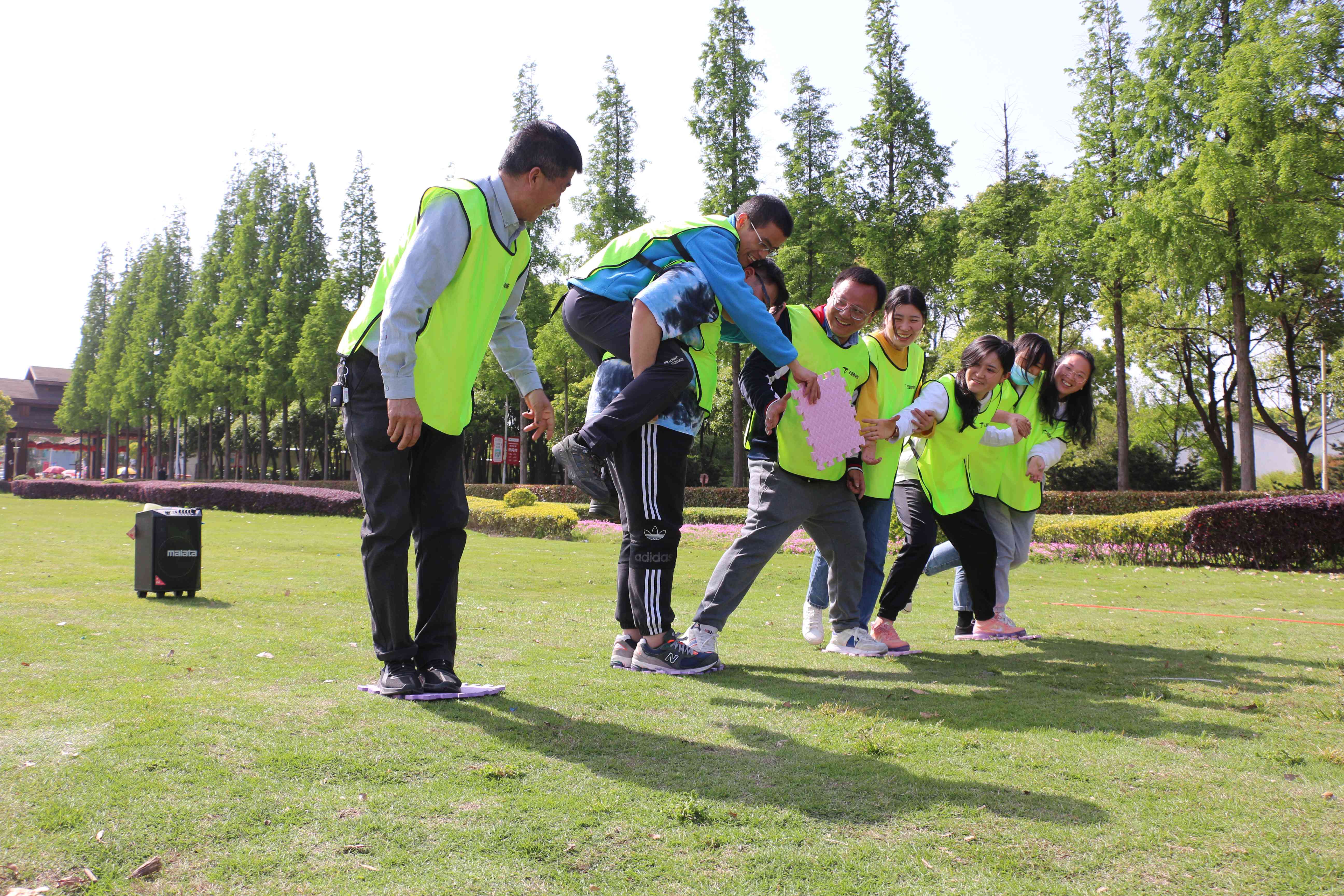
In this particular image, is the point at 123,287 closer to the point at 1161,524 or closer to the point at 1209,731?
the point at 1161,524

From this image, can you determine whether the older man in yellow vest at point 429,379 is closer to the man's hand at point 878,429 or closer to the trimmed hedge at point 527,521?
the man's hand at point 878,429

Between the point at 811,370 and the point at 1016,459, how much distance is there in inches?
80.7

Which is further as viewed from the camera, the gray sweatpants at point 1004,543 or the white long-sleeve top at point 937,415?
the gray sweatpants at point 1004,543

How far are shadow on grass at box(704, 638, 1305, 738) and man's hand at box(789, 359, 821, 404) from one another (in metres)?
1.33

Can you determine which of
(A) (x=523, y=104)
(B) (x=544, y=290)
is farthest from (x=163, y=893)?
(A) (x=523, y=104)

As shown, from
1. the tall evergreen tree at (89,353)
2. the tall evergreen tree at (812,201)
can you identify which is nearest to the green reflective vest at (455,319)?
the tall evergreen tree at (812,201)

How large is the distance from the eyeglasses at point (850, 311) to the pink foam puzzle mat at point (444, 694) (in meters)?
2.59

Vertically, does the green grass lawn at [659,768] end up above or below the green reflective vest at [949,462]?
below

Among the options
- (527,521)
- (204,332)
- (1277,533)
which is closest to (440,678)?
(1277,533)

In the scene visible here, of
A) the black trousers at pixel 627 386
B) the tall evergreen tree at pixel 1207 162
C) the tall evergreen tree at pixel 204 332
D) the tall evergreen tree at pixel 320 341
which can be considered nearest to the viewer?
the black trousers at pixel 627 386

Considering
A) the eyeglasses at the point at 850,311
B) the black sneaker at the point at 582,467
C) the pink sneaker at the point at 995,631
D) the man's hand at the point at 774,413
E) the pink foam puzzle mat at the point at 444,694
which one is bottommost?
the pink sneaker at the point at 995,631

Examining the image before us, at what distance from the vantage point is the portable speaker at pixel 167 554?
6.43 meters

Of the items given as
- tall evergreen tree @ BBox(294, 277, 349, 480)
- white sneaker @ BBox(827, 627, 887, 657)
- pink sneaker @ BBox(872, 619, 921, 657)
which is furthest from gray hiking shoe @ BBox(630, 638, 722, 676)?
tall evergreen tree @ BBox(294, 277, 349, 480)

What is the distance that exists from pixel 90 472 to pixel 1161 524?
7246 cm
